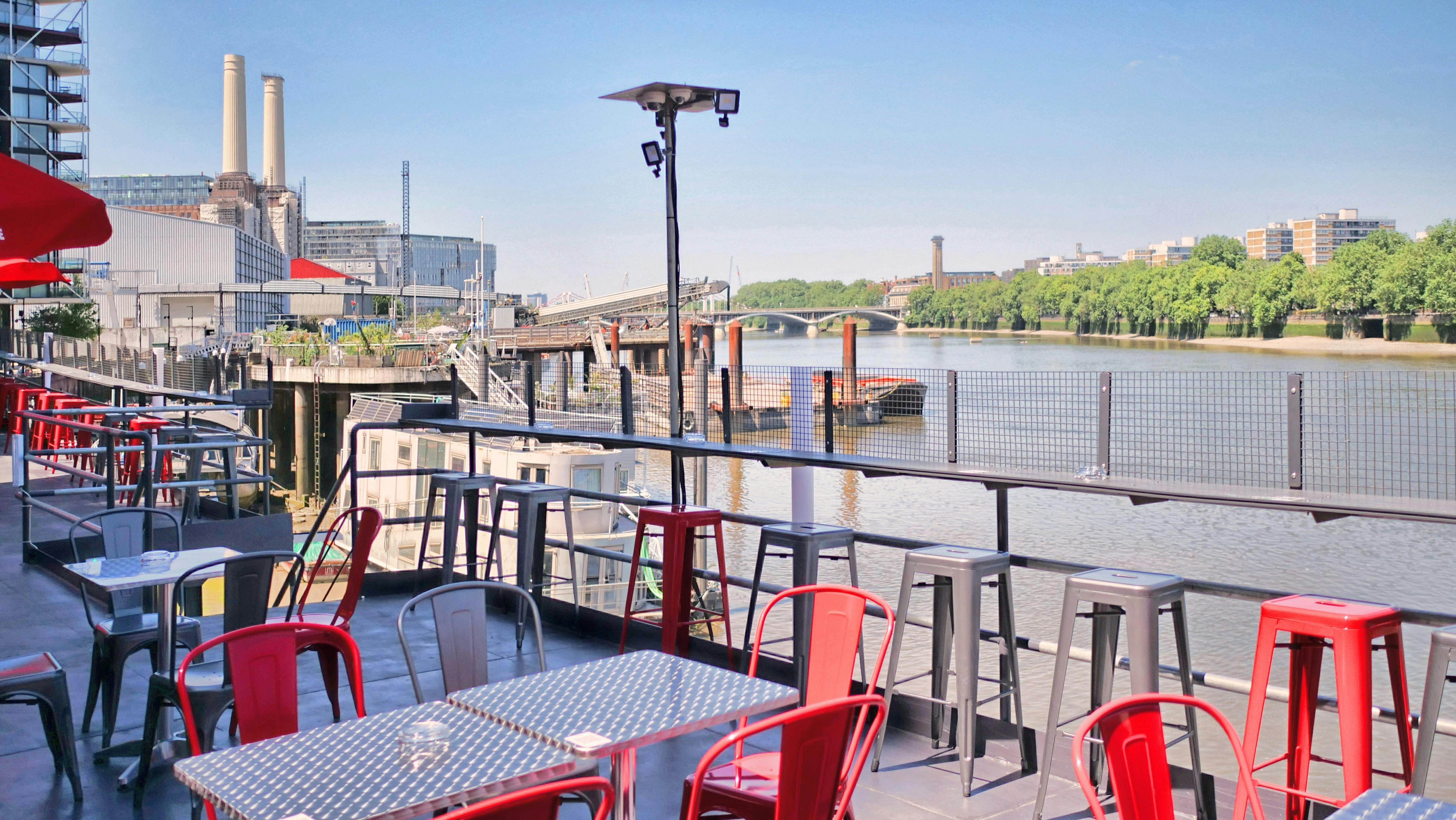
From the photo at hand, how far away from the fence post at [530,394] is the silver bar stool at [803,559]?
3234 mm

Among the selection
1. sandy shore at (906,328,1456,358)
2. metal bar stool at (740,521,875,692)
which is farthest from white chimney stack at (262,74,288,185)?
metal bar stool at (740,521,875,692)

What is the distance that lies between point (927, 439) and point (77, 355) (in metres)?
23.0

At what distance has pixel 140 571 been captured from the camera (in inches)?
167

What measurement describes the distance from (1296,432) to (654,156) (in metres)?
7.25

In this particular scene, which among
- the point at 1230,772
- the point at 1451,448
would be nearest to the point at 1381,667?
the point at 1230,772

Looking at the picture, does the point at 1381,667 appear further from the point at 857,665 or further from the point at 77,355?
the point at 77,355

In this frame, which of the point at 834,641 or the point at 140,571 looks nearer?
the point at 834,641

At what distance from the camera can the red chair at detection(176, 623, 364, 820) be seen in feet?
9.75

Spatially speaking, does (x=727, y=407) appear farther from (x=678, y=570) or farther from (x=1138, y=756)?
(x=1138, y=756)

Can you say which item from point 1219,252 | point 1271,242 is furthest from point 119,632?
point 1271,242

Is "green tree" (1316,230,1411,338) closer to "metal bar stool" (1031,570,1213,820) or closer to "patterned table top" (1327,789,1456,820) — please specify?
"metal bar stool" (1031,570,1213,820)

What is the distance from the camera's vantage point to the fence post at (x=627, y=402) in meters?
7.70

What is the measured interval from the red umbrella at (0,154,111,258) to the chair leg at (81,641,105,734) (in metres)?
1.54

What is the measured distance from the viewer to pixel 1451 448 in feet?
17.8
